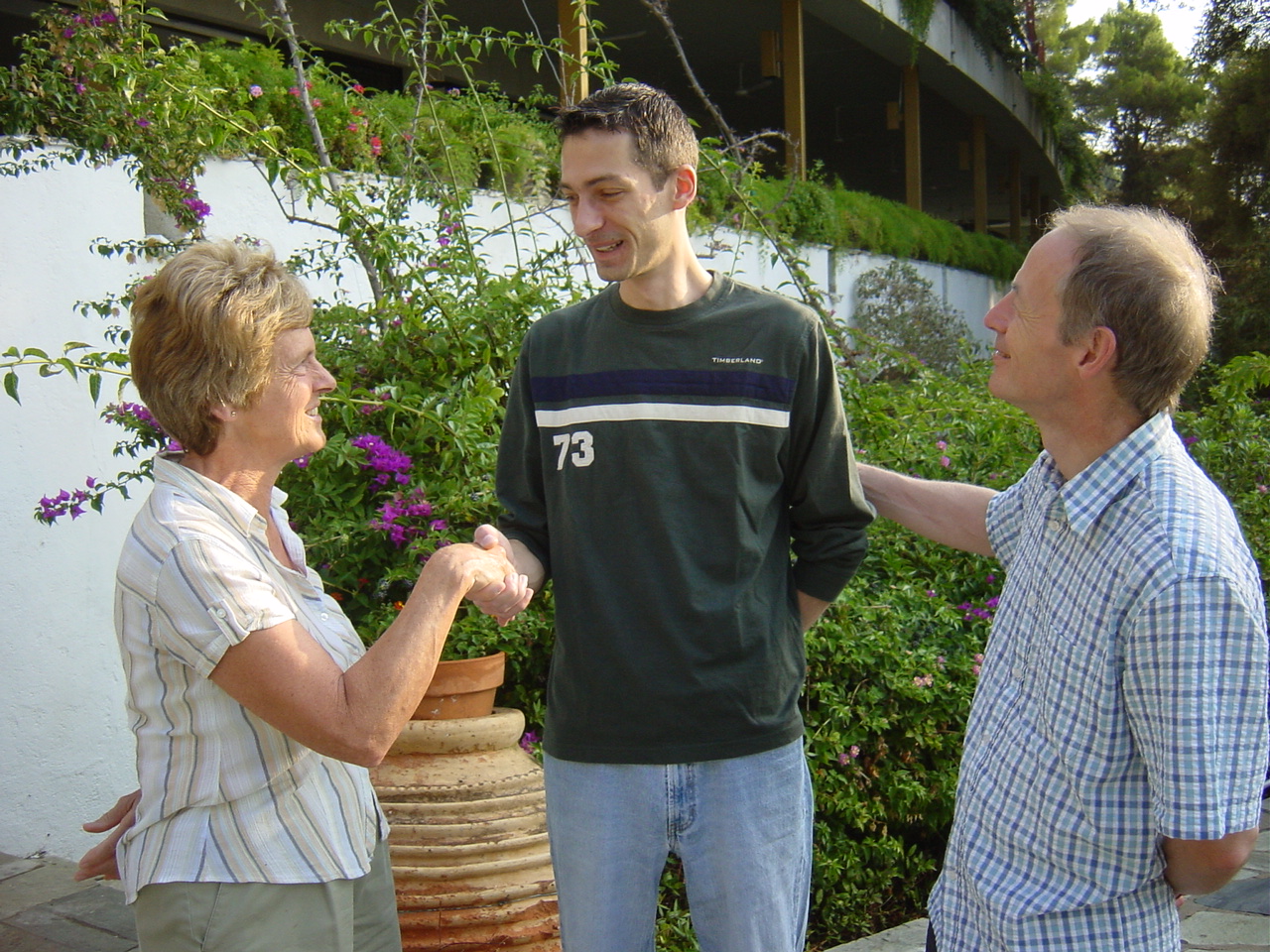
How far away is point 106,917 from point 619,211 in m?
2.86

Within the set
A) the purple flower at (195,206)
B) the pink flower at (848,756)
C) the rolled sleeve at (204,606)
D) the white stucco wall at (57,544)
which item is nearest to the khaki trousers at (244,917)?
the rolled sleeve at (204,606)

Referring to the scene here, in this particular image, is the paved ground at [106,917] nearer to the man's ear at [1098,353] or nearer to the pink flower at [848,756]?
the pink flower at [848,756]

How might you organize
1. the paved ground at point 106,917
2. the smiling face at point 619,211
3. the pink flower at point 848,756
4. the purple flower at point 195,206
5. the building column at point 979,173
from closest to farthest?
the smiling face at point 619,211 → the paved ground at point 106,917 → the pink flower at point 848,756 → the purple flower at point 195,206 → the building column at point 979,173

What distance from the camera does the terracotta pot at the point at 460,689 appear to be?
283cm

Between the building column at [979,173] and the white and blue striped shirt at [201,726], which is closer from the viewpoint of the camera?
the white and blue striped shirt at [201,726]

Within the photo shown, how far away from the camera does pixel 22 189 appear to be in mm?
3986

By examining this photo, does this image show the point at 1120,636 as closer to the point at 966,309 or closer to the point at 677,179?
the point at 677,179

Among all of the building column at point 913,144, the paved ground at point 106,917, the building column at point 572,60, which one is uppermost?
the building column at point 913,144

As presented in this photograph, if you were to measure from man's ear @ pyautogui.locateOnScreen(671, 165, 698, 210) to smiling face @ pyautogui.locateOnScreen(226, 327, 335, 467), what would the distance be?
0.70 m

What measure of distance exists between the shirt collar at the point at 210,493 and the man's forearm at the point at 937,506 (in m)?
1.22

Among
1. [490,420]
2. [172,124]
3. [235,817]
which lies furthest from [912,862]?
[172,124]

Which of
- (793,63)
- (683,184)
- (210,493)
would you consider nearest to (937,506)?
(683,184)

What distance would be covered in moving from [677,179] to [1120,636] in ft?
3.64

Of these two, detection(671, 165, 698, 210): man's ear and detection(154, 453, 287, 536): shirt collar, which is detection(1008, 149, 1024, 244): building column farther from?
detection(154, 453, 287, 536): shirt collar
